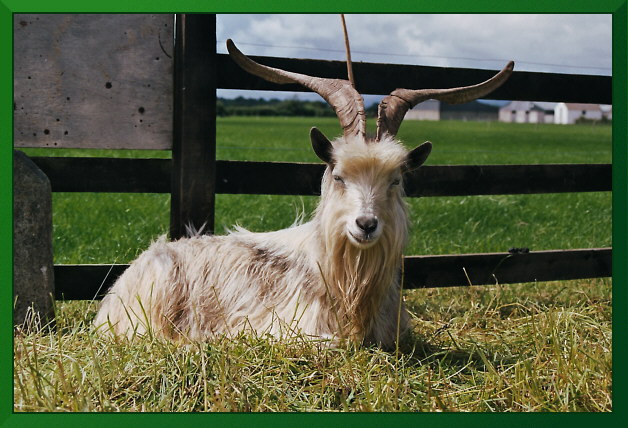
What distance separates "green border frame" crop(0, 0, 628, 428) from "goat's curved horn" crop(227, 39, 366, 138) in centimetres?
75

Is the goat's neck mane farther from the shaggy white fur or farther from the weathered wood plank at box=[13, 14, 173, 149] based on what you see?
the weathered wood plank at box=[13, 14, 173, 149]

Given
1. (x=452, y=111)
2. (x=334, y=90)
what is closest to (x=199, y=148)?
(x=334, y=90)

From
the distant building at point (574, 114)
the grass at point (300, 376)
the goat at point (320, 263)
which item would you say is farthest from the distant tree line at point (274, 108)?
the grass at point (300, 376)

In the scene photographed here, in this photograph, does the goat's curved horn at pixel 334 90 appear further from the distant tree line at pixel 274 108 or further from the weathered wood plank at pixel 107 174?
the distant tree line at pixel 274 108

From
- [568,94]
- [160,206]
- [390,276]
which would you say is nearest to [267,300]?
[390,276]

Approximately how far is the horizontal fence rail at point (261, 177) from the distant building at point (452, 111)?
0.63 meters

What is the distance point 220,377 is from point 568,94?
3.69 meters

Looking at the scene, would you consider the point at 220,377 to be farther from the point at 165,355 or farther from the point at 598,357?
the point at 598,357

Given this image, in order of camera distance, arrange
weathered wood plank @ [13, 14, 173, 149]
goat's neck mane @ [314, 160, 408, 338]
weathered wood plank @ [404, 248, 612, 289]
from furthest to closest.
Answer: weathered wood plank @ [404, 248, 612, 289]
weathered wood plank @ [13, 14, 173, 149]
goat's neck mane @ [314, 160, 408, 338]

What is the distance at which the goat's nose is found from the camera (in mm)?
3523

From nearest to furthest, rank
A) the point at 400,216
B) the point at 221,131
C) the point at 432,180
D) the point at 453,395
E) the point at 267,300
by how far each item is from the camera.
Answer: the point at 453,395
the point at 400,216
the point at 267,300
the point at 432,180
the point at 221,131

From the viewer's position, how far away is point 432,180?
5.28 m

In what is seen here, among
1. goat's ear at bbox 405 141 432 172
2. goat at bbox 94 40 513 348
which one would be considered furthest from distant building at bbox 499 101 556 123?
goat at bbox 94 40 513 348

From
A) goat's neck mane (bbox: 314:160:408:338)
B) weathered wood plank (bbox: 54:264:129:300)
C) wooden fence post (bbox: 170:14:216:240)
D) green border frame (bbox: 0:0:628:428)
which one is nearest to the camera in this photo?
green border frame (bbox: 0:0:628:428)
